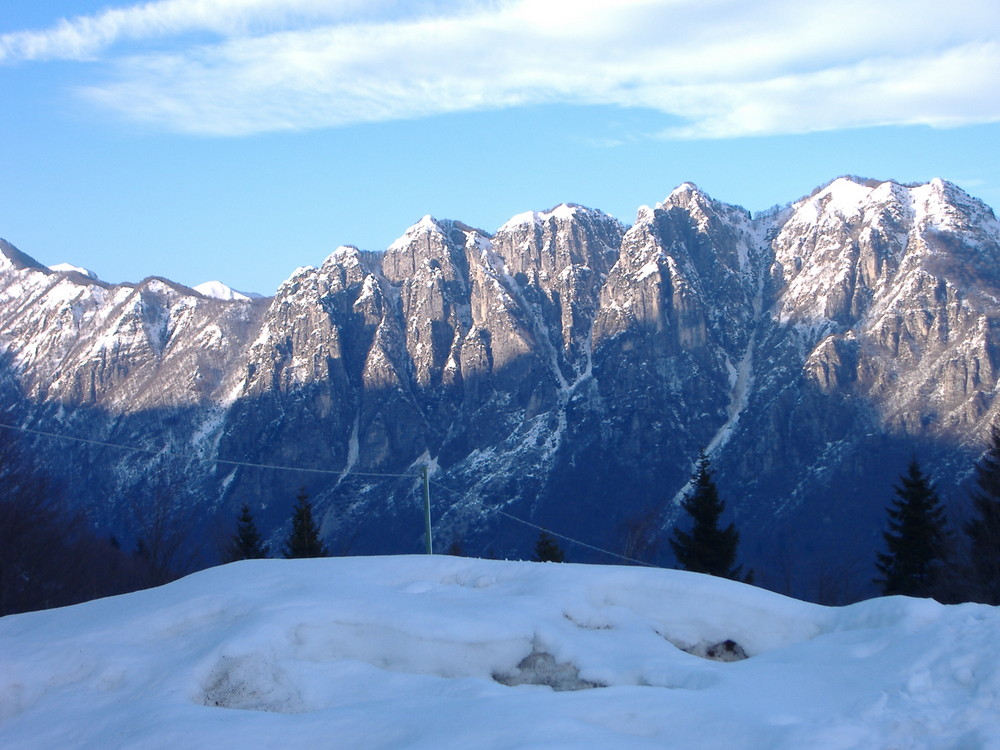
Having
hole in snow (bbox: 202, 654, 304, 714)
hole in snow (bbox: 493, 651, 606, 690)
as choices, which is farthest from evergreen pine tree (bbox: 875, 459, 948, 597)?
hole in snow (bbox: 202, 654, 304, 714)

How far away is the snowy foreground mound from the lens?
848 centimetres

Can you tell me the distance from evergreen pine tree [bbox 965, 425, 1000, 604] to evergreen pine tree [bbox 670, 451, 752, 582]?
852cm

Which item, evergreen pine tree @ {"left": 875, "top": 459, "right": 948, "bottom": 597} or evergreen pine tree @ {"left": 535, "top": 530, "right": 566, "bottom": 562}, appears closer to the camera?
evergreen pine tree @ {"left": 875, "top": 459, "right": 948, "bottom": 597}

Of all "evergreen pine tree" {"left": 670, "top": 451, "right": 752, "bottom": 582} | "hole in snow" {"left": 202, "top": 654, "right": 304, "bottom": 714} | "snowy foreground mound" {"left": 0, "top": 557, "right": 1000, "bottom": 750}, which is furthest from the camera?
"evergreen pine tree" {"left": 670, "top": 451, "right": 752, "bottom": 582}

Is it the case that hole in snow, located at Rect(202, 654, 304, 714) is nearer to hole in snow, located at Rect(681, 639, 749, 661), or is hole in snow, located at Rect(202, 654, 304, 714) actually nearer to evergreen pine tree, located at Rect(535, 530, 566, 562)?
hole in snow, located at Rect(681, 639, 749, 661)

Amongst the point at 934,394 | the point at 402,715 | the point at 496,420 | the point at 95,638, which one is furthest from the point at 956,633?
the point at 496,420

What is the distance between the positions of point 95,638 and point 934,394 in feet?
404

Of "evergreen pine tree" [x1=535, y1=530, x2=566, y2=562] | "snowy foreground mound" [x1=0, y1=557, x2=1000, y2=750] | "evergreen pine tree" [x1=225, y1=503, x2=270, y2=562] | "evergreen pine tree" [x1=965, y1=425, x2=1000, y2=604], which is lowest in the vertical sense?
"evergreen pine tree" [x1=535, y1=530, x2=566, y2=562]

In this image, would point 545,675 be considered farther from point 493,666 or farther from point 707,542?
point 707,542

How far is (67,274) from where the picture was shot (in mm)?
199125

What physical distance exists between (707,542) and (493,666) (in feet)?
90.6

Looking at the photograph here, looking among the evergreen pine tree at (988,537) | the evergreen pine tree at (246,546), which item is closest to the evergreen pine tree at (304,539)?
the evergreen pine tree at (246,546)

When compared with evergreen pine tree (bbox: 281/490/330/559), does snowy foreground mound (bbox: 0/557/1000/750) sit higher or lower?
higher

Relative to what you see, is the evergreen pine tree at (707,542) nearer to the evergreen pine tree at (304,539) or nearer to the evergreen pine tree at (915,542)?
the evergreen pine tree at (915,542)
